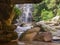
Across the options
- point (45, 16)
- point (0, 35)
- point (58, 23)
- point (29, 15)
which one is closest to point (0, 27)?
point (0, 35)

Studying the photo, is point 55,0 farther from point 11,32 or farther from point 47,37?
point 11,32

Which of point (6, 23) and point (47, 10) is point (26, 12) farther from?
point (6, 23)

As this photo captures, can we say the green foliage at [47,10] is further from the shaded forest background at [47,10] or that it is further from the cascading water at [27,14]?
the cascading water at [27,14]

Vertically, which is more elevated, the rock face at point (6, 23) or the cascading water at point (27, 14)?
the rock face at point (6, 23)

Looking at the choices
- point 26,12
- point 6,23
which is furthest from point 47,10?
point 6,23

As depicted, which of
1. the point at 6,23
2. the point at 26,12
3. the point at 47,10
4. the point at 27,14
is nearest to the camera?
the point at 6,23

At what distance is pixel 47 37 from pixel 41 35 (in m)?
0.28

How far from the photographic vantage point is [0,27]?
6.93m

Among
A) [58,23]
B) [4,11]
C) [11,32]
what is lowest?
[58,23]

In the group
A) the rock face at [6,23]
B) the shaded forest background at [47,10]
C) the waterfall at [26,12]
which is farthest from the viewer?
the waterfall at [26,12]

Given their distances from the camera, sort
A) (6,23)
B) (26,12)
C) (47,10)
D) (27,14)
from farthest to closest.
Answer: (27,14)
(26,12)
(47,10)
(6,23)

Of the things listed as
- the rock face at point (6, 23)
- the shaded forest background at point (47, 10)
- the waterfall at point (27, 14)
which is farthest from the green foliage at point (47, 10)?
the rock face at point (6, 23)

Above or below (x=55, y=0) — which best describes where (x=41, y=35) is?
below

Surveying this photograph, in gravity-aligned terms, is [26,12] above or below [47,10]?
below
